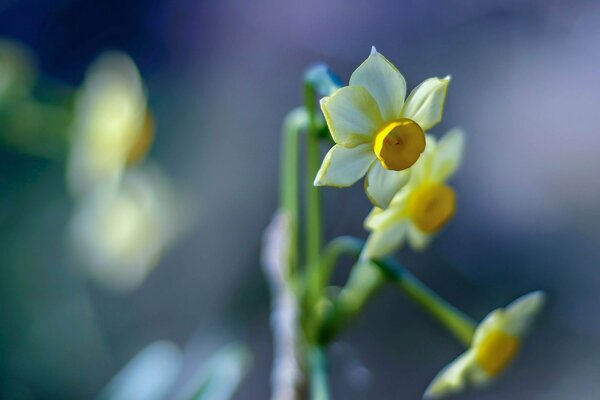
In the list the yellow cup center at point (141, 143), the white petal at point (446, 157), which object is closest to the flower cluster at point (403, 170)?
the white petal at point (446, 157)

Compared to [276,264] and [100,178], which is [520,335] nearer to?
[276,264]

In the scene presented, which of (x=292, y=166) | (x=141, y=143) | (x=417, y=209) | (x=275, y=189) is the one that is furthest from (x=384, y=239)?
(x=275, y=189)

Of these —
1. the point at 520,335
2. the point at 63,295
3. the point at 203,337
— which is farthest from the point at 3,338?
the point at 520,335

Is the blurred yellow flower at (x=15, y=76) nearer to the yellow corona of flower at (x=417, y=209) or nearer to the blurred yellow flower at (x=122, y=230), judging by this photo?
the blurred yellow flower at (x=122, y=230)

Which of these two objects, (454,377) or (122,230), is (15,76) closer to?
(122,230)

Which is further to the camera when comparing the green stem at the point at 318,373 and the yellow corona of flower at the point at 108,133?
the yellow corona of flower at the point at 108,133

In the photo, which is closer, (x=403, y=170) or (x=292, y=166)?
(x=403, y=170)
